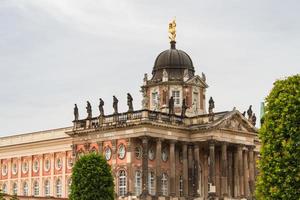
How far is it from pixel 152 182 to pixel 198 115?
964cm

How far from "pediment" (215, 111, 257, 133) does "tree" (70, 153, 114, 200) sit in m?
21.1

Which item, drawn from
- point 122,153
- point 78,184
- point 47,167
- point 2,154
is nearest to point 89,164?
point 78,184

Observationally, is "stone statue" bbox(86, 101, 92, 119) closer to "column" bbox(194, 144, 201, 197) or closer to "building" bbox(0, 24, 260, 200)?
"building" bbox(0, 24, 260, 200)

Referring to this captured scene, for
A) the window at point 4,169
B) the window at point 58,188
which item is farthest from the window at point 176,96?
the window at point 4,169

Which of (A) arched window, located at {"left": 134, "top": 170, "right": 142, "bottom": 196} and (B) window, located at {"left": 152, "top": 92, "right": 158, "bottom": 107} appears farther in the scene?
(B) window, located at {"left": 152, "top": 92, "right": 158, "bottom": 107}

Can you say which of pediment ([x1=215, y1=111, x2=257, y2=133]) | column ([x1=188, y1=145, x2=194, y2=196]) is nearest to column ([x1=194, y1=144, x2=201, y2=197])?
column ([x1=188, y1=145, x2=194, y2=196])

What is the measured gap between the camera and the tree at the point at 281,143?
39562 millimetres

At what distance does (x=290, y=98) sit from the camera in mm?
39938

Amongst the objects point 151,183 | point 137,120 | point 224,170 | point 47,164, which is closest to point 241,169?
point 224,170

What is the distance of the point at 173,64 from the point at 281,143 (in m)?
50.9

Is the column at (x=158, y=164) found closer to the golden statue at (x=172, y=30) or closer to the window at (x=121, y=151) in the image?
the window at (x=121, y=151)

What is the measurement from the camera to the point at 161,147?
267 ft

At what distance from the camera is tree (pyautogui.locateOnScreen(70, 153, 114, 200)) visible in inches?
2456

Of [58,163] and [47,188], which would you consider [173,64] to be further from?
[47,188]
